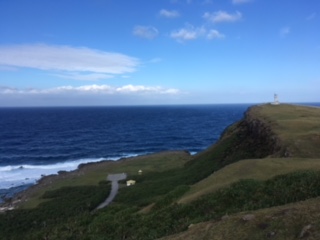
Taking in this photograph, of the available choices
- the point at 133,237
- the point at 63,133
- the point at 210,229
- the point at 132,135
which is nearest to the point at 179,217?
the point at 133,237

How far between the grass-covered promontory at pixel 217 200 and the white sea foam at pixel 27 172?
7.82 meters

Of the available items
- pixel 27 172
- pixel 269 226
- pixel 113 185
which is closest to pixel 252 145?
pixel 113 185

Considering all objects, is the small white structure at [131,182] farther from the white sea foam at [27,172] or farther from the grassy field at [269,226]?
the grassy field at [269,226]

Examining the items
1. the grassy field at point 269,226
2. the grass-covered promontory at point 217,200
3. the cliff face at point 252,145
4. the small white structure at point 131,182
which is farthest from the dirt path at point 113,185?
the grassy field at point 269,226

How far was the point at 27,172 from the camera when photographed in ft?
239

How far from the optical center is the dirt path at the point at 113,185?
42.7m

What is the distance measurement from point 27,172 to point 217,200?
199ft

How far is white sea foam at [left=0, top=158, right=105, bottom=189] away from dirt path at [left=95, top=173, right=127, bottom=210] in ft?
52.4

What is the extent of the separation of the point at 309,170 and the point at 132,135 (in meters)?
106

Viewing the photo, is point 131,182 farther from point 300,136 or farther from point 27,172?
point 27,172

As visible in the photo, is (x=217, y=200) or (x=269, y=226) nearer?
(x=269, y=226)

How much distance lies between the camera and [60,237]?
25.0m

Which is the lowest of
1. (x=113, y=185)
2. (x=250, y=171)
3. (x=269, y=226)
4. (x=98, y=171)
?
(x=98, y=171)

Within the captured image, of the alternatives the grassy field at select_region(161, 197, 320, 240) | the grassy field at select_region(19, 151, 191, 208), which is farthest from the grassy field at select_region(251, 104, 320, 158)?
the grassy field at select_region(19, 151, 191, 208)
